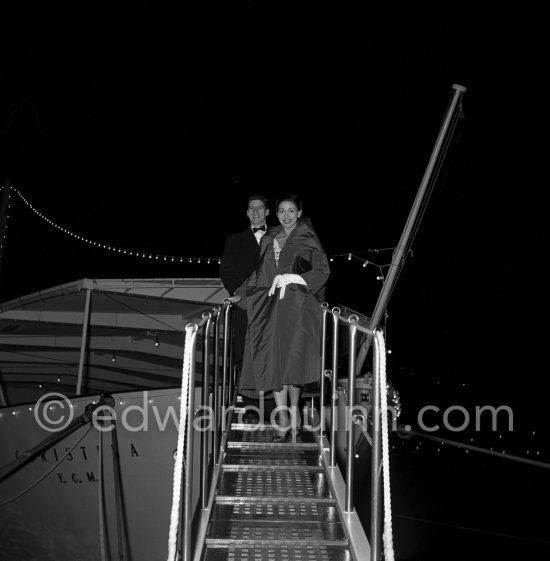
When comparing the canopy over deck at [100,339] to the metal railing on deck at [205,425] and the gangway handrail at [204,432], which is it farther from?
the gangway handrail at [204,432]

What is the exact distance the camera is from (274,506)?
2.80m

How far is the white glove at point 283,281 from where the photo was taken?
349 cm

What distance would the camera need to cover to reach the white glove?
349 centimetres

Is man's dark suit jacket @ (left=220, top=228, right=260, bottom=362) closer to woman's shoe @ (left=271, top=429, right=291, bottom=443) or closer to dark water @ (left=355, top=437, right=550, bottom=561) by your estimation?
woman's shoe @ (left=271, top=429, right=291, bottom=443)

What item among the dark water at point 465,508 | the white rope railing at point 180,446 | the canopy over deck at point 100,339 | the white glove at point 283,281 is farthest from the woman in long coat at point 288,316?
the dark water at point 465,508

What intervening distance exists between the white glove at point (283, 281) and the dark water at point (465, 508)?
5274mm

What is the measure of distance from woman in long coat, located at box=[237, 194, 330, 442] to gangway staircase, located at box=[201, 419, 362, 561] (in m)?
0.26

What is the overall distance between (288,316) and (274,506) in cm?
116

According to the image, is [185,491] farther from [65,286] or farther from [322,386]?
[65,286]

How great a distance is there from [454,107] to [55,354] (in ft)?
20.0

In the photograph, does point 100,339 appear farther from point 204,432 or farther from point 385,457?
point 385,457

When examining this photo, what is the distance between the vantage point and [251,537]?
2.39 m

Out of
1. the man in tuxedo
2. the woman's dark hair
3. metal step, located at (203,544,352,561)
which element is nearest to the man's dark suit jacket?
the man in tuxedo

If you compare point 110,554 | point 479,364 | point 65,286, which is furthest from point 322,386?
point 479,364
